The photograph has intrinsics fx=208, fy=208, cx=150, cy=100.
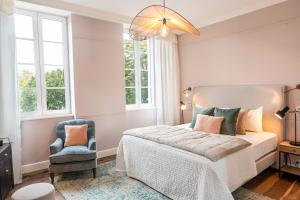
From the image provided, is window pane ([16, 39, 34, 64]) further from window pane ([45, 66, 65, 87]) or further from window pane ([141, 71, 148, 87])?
window pane ([141, 71, 148, 87])

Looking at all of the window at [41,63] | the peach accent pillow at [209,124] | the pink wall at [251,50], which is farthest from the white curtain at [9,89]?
the pink wall at [251,50]

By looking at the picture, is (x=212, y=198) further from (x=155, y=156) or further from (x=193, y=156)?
(x=155, y=156)

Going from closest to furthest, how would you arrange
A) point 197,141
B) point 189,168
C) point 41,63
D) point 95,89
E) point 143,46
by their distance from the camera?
point 189,168
point 197,141
point 41,63
point 95,89
point 143,46

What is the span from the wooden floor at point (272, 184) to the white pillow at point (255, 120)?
0.66 meters

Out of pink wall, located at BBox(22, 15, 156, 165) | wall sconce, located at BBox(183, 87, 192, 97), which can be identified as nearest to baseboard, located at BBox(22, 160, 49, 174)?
pink wall, located at BBox(22, 15, 156, 165)

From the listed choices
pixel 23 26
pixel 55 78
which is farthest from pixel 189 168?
pixel 23 26

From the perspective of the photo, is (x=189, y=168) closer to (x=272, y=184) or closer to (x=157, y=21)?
(x=272, y=184)

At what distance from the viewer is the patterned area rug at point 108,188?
8.29 feet

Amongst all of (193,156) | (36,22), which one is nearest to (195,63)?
(193,156)

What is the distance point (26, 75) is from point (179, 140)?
2704 mm

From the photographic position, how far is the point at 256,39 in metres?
3.55

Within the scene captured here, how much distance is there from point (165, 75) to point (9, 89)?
3034 millimetres

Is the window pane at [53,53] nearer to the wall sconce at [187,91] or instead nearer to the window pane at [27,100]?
the window pane at [27,100]

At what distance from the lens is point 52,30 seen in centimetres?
367
